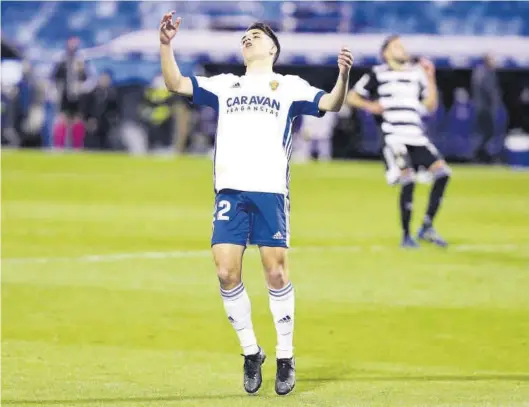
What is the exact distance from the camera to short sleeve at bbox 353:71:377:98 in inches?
627

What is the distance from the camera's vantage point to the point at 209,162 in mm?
32906

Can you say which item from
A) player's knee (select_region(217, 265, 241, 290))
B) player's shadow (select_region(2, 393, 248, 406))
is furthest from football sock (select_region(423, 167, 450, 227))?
player's shadow (select_region(2, 393, 248, 406))

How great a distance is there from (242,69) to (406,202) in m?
23.0

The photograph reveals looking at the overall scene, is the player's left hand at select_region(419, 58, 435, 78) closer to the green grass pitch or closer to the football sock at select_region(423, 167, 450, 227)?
the football sock at select_region(423, 167, 450, 227)

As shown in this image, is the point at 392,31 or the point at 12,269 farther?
the point at 392,31

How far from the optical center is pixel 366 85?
1602 cm

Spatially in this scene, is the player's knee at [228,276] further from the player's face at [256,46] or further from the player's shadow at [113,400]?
the player's face at [256,46]

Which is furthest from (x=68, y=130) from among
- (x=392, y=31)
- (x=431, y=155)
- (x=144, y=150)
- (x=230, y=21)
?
(x=431, y=155)

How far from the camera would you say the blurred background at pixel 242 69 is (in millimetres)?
34781

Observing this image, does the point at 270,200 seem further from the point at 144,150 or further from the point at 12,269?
the point at 144,150

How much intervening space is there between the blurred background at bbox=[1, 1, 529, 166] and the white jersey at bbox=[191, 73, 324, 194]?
982 inches

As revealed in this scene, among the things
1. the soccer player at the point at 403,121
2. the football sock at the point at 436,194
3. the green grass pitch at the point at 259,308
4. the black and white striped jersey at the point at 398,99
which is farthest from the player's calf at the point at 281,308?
the football sock at the point at 436,194

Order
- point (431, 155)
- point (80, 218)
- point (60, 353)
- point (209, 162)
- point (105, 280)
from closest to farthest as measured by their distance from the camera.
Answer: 1. point (60, 353)
2. point (105, 280)
3. point (431, 155)
4. point (80, 218)
5. point (209, 162)

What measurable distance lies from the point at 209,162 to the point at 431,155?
17177 millimetres
